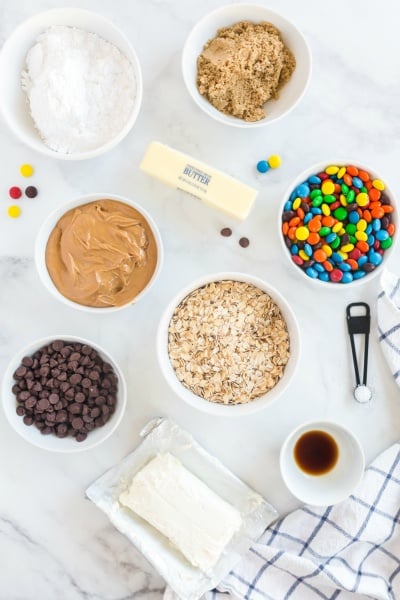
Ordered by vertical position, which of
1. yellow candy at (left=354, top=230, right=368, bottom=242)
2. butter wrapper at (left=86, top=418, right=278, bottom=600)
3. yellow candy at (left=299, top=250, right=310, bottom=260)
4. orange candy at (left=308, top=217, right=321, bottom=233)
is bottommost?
butter wrapper at (left=86, top=418, right=278, bottom=600)

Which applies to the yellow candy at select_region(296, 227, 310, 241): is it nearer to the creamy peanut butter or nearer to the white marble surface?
the white marble surface

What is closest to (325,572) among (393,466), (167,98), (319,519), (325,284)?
(319,519)

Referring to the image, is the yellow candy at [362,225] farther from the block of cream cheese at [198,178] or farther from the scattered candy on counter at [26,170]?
the scattered candy on counter at [26,170]

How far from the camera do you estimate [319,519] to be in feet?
5.73

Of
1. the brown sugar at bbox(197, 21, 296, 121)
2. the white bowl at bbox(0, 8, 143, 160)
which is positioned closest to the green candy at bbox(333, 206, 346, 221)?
the brown sugar at bbox(197, 21, 296, 121)

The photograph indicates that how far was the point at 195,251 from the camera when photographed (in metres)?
1.78

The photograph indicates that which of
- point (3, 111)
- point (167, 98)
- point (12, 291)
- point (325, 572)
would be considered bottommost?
point (325, 572)

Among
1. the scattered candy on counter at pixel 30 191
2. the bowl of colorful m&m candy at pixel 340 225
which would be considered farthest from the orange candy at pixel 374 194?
the scattered candy on counter at pixel 30 191

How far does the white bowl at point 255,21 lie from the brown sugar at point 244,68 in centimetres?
1

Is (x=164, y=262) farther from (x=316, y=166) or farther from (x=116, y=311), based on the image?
(x=316, y=166)

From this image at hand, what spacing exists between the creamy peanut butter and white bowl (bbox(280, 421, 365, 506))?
1.99ft

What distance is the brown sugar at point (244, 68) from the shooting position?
64.3 inches

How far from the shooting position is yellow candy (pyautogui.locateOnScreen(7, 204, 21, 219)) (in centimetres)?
176

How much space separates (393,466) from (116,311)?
89 centimetres
